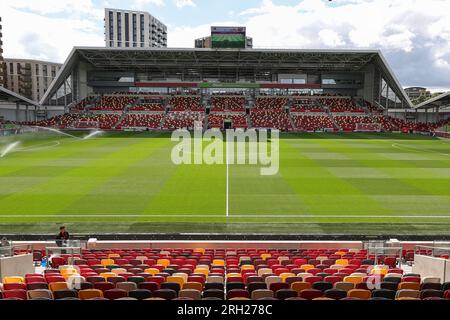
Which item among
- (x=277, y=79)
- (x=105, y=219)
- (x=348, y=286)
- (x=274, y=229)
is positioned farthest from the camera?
(x=277, y=79)

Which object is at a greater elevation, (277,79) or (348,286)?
(277,79)

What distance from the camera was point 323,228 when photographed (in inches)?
760

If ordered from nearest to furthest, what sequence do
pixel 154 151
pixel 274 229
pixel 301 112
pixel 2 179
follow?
1. pixel 274 229
2. pixel 2 179
3. pixel 154 151
4. pixel 301 112

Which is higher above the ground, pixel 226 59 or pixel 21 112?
pixel 226 59

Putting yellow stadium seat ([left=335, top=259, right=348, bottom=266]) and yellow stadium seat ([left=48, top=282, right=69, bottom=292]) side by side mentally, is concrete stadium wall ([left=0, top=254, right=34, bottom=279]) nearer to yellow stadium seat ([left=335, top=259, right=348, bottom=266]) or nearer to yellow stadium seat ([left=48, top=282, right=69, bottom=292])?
yellow stadium seat ([left=48, top=282, right=69, bottom=292])

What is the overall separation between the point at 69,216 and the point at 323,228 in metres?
12.7

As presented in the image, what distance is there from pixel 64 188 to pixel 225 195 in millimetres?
10764

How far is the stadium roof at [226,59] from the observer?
8888 cm

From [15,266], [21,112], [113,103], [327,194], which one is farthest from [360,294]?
[21,112]

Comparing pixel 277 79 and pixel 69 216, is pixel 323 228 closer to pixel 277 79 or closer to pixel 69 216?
pixel 69 216

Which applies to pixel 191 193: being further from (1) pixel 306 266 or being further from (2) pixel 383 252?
(1) pixel 306 266

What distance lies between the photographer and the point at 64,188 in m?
27.3

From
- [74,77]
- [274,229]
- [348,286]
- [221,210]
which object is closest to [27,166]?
[221,210]

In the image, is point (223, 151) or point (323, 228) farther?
point (223, 151)
